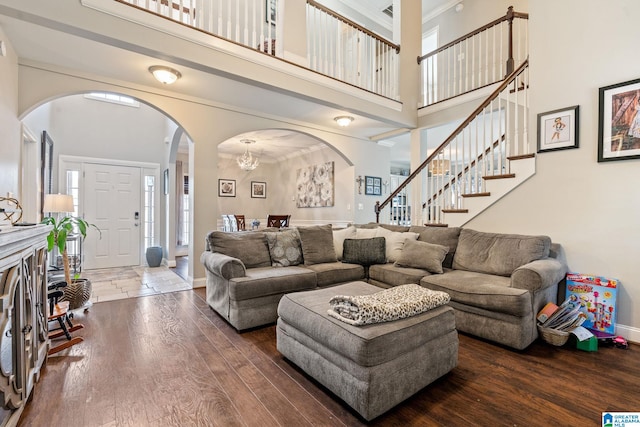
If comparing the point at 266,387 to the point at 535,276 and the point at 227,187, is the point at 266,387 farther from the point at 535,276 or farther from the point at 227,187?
the point at 227,187

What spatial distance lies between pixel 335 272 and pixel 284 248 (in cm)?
65

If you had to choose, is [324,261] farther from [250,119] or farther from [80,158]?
[80,158]

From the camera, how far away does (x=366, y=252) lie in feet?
11.8

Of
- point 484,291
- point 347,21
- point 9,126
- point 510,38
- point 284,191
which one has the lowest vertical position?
point 484,291

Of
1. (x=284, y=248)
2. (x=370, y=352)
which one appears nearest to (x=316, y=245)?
(x=284, y=248)

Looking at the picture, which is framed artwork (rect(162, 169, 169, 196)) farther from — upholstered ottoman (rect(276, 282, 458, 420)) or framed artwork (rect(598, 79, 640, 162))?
framed artwork (rect(598, 79, 640, 162))

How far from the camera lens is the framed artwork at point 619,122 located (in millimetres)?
2500

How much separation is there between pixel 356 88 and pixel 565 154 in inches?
106

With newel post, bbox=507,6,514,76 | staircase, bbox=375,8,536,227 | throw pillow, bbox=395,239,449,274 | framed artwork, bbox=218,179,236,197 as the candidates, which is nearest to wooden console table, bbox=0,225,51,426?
throw pillow, bbox=395,239,449,274

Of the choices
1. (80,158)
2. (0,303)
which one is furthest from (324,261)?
(80,158)

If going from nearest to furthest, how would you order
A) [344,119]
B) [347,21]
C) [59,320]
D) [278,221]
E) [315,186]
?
[59,320], [347,21], [344,119], [278,221], [315,186]

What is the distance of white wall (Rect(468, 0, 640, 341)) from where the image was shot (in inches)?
101

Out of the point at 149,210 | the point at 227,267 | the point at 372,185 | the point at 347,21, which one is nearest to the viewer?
the point at 227,267

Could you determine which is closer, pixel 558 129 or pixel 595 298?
pixel 595 298
